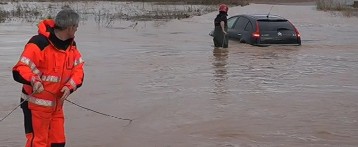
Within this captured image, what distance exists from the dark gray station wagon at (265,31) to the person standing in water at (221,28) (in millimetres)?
873

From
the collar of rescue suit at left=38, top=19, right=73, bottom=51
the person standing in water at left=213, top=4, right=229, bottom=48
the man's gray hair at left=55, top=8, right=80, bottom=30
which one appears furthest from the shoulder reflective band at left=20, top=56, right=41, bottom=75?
the person standing in water at left=213, top=4, right=229, bottom=48

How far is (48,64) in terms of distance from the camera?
441 centimetres

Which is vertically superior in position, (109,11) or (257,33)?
(257,33)

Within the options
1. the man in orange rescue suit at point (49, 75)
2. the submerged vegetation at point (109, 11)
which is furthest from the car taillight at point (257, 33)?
the submerged vegetation at point (109, 11)

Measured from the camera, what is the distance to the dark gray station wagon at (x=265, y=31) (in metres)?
16.3

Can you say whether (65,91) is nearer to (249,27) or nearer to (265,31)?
(265,31)

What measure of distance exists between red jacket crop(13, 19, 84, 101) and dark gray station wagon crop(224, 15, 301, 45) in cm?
1213

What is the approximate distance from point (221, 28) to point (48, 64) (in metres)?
11.8

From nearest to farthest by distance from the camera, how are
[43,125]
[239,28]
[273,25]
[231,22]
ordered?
[43,125]
[273,25]
[239,28]
[231,22]

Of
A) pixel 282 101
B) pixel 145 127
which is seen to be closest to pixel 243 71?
pixel 282 101

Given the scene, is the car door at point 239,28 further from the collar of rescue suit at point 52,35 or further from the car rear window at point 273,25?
the collar of rescue suit at point 52,35

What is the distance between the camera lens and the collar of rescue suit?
14.4 ft

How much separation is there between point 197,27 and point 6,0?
4259 cm

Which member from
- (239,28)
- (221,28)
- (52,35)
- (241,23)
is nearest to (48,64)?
(52,35)
